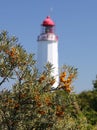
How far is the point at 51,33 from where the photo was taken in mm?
70875

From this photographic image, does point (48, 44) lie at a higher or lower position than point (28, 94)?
higher

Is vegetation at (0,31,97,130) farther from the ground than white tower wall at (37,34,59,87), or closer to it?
closer to it

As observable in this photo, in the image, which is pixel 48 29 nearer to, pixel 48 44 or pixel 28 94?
pixel 48 44

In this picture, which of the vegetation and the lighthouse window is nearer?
the vegetation

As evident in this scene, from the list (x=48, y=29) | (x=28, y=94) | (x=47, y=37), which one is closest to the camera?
(x=28, y=94)

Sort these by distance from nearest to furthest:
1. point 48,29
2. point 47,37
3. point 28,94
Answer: point 28,94 < point 47,37 < point 48,29

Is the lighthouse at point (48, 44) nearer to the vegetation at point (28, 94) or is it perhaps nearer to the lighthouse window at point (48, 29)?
the lighthouse window at point (48, 29)

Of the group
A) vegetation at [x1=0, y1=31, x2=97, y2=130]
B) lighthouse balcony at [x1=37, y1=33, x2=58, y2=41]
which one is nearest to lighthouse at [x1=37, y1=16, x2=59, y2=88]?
lighthouse balcony at [x1=37, y1=33, x2=58, y2=41]

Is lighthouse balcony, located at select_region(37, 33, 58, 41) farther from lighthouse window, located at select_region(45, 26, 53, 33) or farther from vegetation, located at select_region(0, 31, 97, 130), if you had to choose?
vegetation, located at select_region(0, 31, 97, 130)

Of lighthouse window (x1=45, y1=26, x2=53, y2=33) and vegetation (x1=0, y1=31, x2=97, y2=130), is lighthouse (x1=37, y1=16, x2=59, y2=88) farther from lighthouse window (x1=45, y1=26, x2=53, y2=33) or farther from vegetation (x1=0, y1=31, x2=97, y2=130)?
vegetation (x1=0, y1=31, x2=97, y2=130)

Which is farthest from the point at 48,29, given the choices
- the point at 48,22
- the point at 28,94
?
the point at 28,94

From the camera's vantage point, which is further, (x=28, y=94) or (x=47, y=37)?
(x=47, y=37)

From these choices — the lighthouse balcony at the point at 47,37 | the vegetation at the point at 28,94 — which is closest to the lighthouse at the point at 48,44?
the lighthouse balcony at the point at 47,37

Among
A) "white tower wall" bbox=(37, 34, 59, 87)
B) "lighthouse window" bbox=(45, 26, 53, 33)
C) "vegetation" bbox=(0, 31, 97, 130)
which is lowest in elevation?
"vegetation" bbox=(0, 31, 97, 130)
